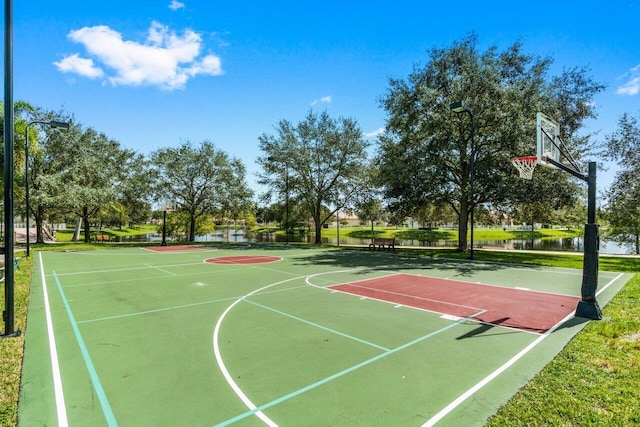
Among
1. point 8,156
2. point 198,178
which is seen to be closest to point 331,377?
point 8,156

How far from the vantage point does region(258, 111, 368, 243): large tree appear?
3247cm

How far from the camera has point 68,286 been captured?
12086 mm

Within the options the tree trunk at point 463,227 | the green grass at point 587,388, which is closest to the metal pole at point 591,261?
the green grass at point 587,388

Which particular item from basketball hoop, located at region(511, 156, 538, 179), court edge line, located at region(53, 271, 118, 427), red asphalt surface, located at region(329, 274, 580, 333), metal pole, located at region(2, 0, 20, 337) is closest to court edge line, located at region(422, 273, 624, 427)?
red asphalt surface, located at region(329, 274, 580, 333)

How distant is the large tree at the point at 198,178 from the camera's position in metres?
35.0

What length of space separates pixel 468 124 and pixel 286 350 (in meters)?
20.7

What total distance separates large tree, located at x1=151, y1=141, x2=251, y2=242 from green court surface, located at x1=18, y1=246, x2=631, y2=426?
23821mm

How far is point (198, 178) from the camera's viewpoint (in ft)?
117

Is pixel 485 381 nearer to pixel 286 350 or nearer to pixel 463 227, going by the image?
pixel 286 350

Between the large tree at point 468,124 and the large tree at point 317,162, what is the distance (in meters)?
7.26

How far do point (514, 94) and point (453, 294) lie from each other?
1525 centimetres

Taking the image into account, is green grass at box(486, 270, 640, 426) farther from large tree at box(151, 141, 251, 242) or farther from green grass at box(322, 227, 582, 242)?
green grass at box(322, 227, 582, 242)

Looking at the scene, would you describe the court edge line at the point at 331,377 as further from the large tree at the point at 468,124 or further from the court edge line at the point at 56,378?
the large tree at the point at 468,124

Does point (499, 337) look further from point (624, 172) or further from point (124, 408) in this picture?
point (624, 172)
